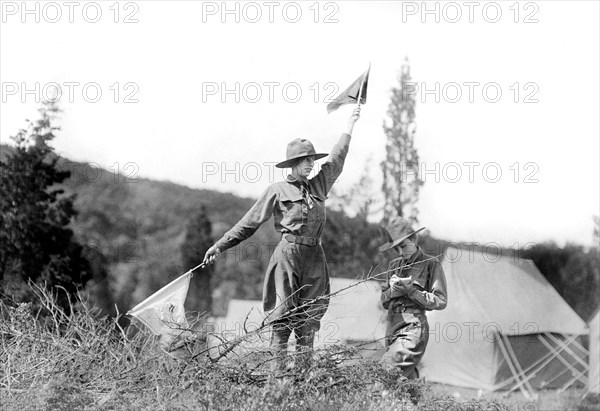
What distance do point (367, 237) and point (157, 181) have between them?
2909 mm

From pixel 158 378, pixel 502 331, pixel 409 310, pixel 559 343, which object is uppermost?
pixel 409 310

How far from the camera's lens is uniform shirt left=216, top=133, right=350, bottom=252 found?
9594 millimetres

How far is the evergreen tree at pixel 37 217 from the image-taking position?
14.1m

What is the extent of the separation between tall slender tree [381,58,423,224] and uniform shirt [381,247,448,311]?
202 inches

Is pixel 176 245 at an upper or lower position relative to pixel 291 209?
lower

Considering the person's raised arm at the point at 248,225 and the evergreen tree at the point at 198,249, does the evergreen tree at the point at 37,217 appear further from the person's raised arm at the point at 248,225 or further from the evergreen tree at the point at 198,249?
the person's raised arm at the point at 248,225

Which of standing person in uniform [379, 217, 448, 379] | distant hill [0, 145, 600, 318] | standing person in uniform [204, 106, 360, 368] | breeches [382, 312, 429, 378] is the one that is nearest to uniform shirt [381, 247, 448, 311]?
standing person in uniform [379, 217, 448, 379]

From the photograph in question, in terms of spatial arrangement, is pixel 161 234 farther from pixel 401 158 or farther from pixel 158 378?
pixel 158 378

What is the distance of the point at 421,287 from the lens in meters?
10.1

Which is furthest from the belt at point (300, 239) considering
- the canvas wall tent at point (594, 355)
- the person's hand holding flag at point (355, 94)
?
the canvas wall tent at point (594, 355)

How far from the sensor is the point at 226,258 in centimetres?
1652

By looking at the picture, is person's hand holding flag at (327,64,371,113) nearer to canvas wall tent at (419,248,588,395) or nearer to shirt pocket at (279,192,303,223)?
shirt pocket at (279,192,303,223)

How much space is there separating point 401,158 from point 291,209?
6074 mm

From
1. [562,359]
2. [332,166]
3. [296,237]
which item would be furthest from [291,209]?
[562,359]
